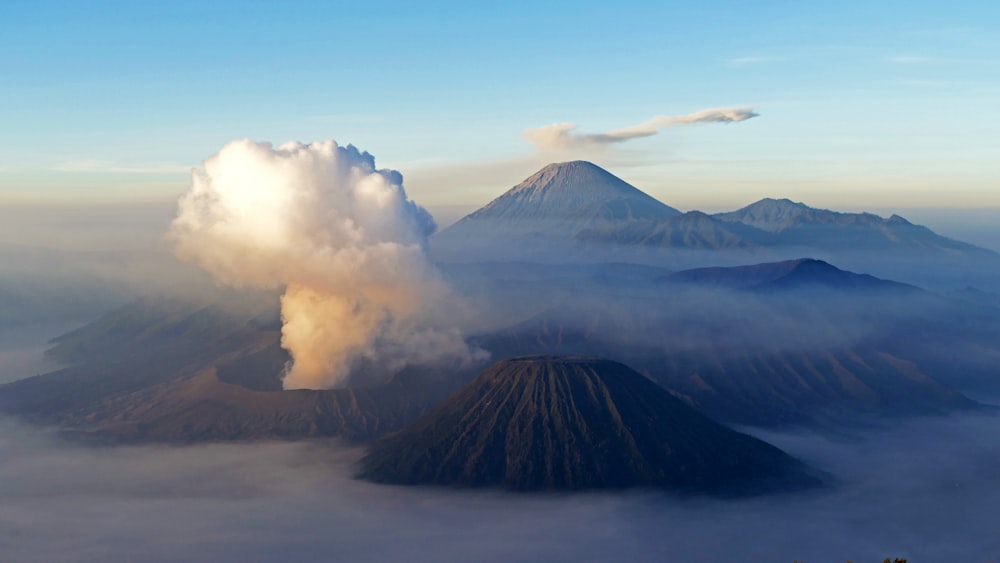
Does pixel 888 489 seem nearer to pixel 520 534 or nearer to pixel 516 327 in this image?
pixel 520 534

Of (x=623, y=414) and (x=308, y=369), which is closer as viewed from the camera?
Result: (x=623, y=414)

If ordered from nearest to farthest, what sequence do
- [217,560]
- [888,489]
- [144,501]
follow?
[217,560] → [144,501] → [888,489]

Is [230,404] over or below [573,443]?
over

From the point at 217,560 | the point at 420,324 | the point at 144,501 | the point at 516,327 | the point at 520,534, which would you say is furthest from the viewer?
the point at 516,327

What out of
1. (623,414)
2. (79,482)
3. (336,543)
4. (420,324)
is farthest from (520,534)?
(420,324)

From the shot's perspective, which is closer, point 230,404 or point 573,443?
point 573,443

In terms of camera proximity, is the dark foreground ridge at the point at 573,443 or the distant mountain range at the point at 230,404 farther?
the distant mountain range at the point at 230,404

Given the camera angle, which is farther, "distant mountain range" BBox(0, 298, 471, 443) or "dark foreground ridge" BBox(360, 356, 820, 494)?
"distant mountain range" BBox(0, 298, 471, 443)

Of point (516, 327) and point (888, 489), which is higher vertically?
point (516, 327)
